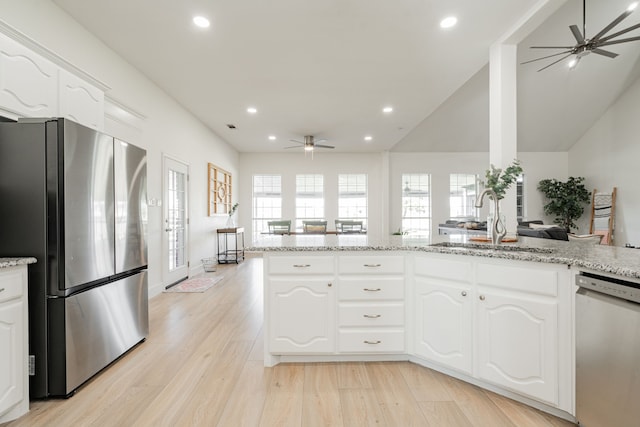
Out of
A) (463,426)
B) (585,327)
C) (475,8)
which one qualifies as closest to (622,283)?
(585,327)

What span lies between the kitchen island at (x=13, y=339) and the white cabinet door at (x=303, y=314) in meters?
1.37

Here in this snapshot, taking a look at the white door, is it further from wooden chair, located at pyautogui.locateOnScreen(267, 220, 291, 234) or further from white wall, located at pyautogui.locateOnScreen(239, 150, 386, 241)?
white wall, located at pyautogui.locateOnScreen(239, 150, 386, 241)

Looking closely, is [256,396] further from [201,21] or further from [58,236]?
[201,21]

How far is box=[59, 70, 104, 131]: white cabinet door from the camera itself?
7.33 ft

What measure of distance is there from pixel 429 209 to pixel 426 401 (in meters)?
7.61

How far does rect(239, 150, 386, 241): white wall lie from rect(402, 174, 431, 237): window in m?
0.73

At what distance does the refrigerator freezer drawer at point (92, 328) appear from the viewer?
178 cm

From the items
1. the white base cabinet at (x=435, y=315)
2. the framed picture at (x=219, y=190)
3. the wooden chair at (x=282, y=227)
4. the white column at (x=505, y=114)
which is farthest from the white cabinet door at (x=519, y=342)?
the framed picture at (x=219, y=190)

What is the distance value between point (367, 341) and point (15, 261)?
2.12 m

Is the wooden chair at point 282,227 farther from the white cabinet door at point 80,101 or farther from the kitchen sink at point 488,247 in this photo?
the kitchen sink at point 488,247

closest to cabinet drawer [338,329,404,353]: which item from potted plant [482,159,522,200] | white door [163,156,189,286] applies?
potted plant [482,159,522,200]

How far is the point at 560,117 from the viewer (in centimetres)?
728

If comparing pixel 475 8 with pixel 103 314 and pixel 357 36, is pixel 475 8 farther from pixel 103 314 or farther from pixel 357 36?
pixel 103 314

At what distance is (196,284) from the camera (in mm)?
4660
